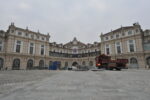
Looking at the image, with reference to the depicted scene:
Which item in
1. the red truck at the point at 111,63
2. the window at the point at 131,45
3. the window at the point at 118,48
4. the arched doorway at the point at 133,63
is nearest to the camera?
the red truck at the point at 111,63

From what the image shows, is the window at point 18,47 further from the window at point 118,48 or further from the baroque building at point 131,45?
the window at point 118,48

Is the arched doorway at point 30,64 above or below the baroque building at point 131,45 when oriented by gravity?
below

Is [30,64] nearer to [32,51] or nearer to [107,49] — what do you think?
[32,51]

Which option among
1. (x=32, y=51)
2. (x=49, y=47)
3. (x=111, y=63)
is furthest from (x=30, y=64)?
(x=111, y=63)

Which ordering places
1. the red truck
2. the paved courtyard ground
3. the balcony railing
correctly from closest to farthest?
the paved courtyard ground
the red truck
the balcony railing

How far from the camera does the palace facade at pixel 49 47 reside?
95.0 feet

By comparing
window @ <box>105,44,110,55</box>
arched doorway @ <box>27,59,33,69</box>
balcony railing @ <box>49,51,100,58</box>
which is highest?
window @ <box>105,44,110,55</box>

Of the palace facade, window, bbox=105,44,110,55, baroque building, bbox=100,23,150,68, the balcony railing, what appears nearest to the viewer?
baroque building, bbox=100,23,150,68

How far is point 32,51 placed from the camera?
3503 cm

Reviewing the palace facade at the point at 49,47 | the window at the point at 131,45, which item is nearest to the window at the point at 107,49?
the palace facade at the point at 49,47

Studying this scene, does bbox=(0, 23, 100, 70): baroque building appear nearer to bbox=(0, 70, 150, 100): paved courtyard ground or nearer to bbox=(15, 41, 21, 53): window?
bbox=(15, 41, 21, 53): window

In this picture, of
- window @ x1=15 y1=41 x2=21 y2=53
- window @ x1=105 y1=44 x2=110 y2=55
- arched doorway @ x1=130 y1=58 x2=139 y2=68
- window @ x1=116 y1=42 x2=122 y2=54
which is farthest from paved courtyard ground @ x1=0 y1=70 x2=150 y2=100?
window @ x1=105 y1=44 x2=110 y2=55

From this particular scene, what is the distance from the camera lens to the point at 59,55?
44.4 metres

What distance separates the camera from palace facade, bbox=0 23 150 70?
95.0 ft
